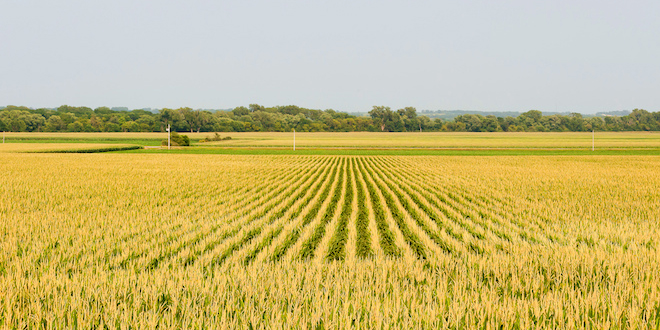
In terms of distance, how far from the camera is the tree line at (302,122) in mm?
140125

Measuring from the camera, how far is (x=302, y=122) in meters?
168

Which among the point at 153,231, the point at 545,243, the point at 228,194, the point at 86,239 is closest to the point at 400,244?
the point at 545,243

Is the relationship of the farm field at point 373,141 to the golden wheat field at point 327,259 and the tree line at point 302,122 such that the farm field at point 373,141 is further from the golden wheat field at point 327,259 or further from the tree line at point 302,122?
the golden wheat field at point 327,259

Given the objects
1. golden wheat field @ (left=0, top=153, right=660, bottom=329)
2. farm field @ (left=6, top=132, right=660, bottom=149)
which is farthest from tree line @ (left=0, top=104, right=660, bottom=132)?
golden wheat field @ (left=0, top=153, right=660, bottom=329)

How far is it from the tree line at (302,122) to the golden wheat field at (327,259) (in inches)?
5272

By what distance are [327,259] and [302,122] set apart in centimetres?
16171

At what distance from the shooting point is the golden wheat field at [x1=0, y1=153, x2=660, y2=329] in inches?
164

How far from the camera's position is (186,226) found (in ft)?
33.1

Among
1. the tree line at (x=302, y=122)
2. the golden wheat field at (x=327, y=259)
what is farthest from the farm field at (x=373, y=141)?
the golden wheat field at (x=327, y=259)

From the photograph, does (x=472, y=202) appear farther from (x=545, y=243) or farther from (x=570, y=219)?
(x=545, y=243)

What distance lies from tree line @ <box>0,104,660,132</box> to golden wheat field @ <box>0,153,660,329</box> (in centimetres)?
13391

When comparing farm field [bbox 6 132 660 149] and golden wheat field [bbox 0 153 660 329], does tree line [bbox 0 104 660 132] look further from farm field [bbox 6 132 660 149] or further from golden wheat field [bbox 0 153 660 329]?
golden wheat field [bbox 0 153 660 329]

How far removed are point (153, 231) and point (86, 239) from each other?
1378 mm

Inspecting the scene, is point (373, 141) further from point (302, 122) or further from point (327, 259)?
point (327, 259)
